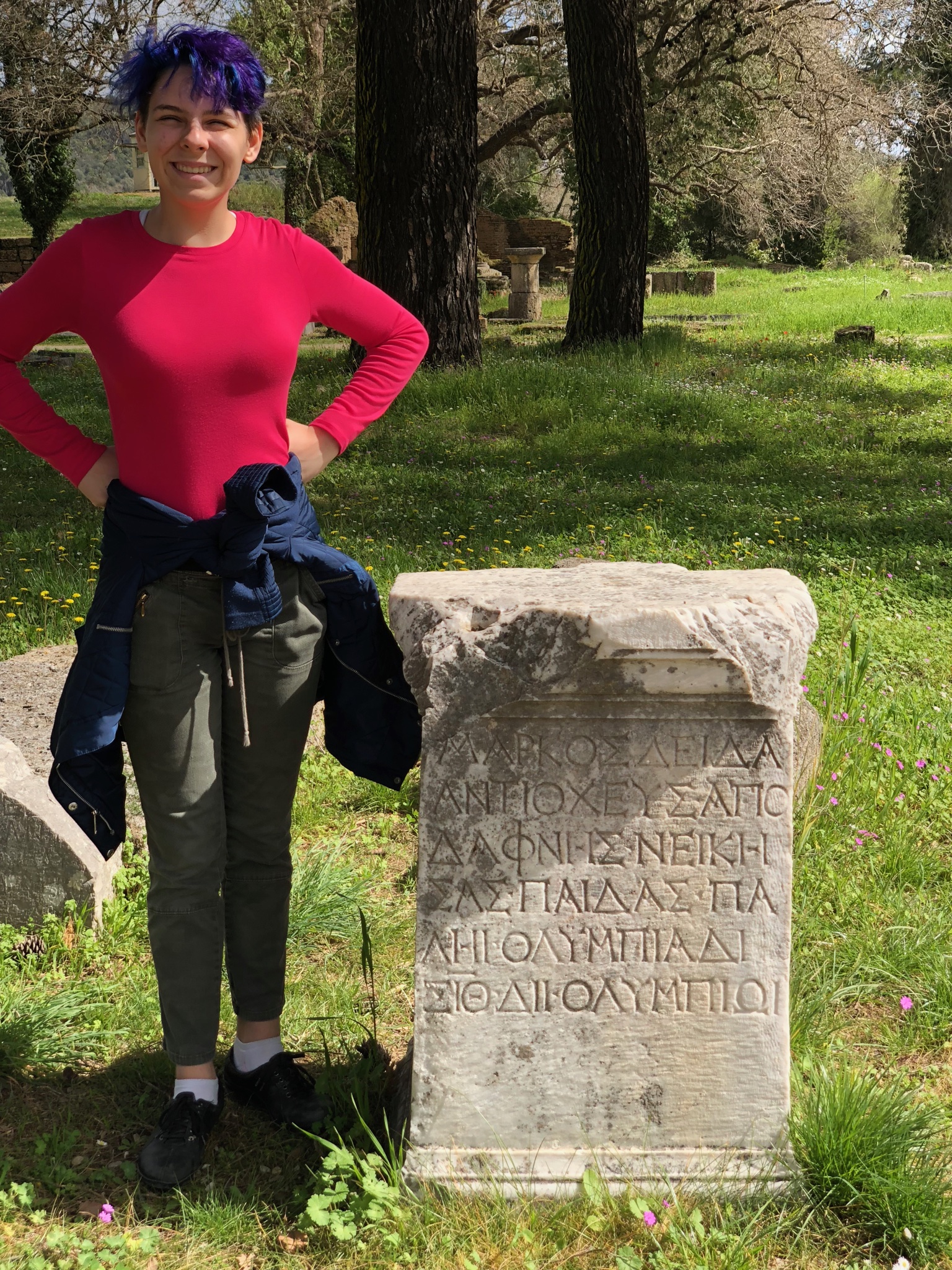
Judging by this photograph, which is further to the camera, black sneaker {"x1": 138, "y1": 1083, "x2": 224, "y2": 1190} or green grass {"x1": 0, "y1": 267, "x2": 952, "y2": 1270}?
black sneaker {"x1": 138, "y1": 1083, "x2": 224, "y2": 1190}

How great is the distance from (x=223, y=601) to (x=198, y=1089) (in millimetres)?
1036

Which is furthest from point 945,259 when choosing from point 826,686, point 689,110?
point 826,686

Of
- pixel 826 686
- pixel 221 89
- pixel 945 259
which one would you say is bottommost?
pixel 826 686

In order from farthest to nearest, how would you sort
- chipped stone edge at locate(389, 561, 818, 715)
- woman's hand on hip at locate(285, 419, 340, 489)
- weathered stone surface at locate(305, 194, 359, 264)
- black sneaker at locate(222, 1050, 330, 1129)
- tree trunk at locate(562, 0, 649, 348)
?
weathered stone surface at locate(305, 194, 359, 264)
tree trunk at locate(562, 0, 649, 348)
black sneaker at locate(222, 1050, 330, 1129)
woman's hand on hip at locate(285, 419, 340, 489)
chipped stone edge at locate(389, 561, 818, 715)

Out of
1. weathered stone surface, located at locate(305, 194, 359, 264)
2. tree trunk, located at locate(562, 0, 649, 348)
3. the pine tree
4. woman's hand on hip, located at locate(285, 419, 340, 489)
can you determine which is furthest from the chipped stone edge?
the pine tree

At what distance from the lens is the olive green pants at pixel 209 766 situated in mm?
2285

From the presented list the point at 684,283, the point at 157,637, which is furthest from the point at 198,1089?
the point at 684,283

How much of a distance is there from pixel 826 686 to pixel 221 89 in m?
3.06

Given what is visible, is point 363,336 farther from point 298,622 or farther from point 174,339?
point 298,622

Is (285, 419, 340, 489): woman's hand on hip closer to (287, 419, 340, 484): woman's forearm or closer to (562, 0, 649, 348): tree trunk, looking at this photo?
(287, 419, 340, 484): woman's forearm

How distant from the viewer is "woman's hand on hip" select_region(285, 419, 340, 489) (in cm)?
243

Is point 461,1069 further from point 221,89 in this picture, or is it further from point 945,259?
point 945,259

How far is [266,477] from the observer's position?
7.23ft

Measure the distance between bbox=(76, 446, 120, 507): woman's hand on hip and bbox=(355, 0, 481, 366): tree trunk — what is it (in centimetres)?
731
